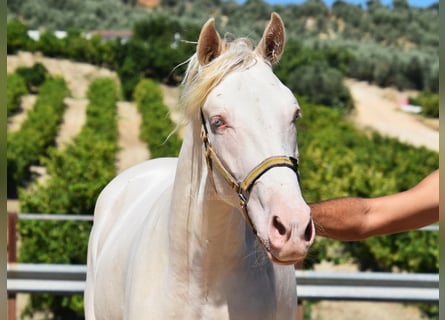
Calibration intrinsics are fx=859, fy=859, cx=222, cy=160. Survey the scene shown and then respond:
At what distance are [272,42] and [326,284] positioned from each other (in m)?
3.64

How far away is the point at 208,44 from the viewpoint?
2512 mm

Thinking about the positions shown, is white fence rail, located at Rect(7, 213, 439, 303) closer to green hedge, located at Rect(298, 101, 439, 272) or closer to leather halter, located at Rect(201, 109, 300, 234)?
green hedge, located at Rect(298, 101, 439, 272)

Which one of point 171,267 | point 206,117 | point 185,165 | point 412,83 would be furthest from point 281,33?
point 412,83

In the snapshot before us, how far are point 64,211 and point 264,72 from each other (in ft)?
28.8

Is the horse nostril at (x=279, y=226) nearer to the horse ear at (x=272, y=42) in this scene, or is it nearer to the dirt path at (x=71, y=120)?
the horse ear at (x=272, y=42)

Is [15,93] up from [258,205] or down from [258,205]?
down

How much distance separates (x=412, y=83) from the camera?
6456 centimetres

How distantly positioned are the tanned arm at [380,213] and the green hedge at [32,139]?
18.5m

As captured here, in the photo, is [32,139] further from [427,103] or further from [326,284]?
[427,103]

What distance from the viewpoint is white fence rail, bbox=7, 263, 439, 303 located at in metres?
5.70

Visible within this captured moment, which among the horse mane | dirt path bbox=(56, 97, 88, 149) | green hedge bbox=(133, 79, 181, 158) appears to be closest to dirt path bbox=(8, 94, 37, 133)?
dirt path bbox=(56, 97, 88, 149)

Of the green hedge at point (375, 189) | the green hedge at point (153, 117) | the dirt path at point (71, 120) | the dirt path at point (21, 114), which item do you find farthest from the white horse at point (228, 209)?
the dirt path at point (21, 114)

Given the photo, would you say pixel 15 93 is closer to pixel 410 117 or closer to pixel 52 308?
pixel 410 117

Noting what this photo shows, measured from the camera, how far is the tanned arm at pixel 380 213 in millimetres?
2584
